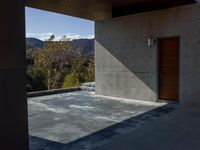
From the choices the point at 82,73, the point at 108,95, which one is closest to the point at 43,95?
the point at 108,95

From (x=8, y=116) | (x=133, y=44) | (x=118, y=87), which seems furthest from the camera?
(x=118, y=87)

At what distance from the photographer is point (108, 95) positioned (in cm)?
889

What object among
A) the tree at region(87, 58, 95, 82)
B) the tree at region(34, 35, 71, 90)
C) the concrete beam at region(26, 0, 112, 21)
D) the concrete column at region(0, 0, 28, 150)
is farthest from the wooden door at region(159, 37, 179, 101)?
the tree at region(34, 35, 71, 90)

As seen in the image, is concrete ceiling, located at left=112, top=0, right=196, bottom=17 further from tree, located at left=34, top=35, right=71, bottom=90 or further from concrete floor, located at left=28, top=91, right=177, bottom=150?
tree, located at left=34, top=35, right=71, bottom=90

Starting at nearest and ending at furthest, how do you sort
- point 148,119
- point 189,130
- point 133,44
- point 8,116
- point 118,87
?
point 8,116
point 189,130
point 148,119
point 133,44
point 118,87

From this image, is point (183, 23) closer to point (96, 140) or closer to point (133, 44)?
point (133, 44)

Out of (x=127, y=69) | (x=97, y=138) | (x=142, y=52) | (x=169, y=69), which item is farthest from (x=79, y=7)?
(x=97, y=138)

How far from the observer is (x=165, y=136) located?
4.16 metres

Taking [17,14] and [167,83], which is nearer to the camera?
[17,14]

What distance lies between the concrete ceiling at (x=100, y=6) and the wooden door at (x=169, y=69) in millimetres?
1156

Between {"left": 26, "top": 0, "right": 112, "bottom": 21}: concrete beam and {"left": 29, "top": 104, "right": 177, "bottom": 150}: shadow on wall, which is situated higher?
{"left": 26, "top": 0, "right": 112, "bottom": 21}: concrete beam

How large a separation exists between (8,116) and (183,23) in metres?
5.86

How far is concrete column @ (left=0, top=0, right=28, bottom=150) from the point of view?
2.43 metres

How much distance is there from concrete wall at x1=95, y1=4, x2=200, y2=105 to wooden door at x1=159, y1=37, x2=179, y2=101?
0.19 meters
